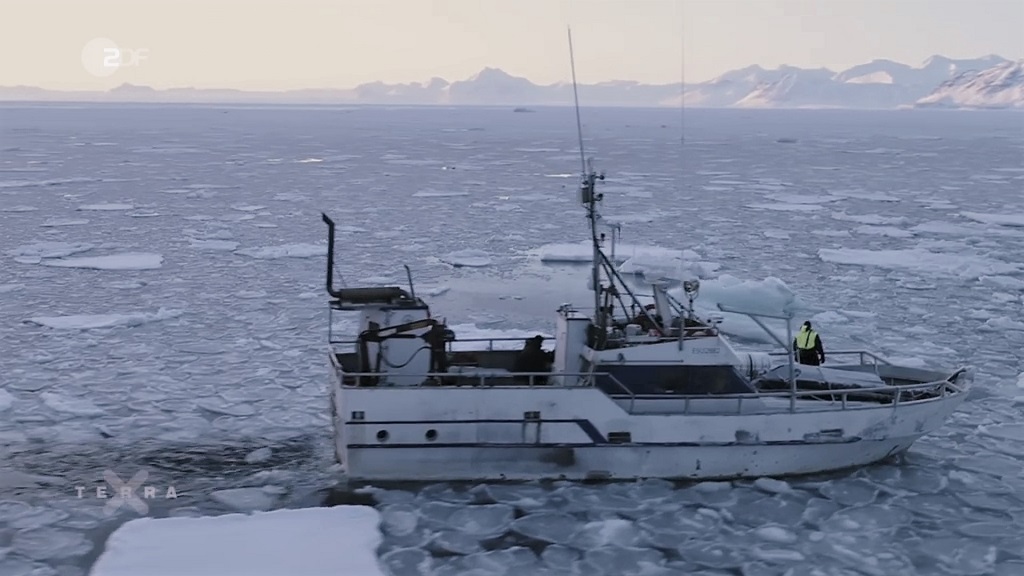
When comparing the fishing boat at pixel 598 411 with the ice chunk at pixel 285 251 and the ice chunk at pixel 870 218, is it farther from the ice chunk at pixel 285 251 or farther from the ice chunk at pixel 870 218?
the ice chunk at pixel 870 218

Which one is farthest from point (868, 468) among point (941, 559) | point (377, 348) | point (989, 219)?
point (989, 219)

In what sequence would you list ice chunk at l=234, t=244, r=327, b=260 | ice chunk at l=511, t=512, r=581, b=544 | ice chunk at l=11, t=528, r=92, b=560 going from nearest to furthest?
1. ice chunk at l=11, t=528, r=92, b=560
2. ice chunk at l=511, t=512, r=581, b=544
3. ice chunk at l=234, t=244, r=327, b=260

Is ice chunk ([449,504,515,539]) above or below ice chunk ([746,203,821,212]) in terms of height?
below

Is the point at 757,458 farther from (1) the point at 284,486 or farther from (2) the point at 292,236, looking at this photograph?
(2) the point at 292,236

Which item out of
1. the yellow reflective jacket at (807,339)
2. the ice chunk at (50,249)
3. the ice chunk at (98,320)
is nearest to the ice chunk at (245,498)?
the yellow reflective jacket at (807,339)

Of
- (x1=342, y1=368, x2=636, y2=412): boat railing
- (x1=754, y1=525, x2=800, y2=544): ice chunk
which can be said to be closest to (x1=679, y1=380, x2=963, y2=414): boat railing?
(x1=342, y1=368, x2=636, y2=412): boat railing

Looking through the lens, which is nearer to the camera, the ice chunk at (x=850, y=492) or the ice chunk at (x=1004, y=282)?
the ice chunk at (x=850, y=492)

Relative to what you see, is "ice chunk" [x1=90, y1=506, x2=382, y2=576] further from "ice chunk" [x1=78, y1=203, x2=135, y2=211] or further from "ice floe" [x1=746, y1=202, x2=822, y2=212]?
"ice floe" [x1=746, y1=202, x2=822, y2=212]

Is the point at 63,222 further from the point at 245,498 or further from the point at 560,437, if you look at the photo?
the point at 560,437
